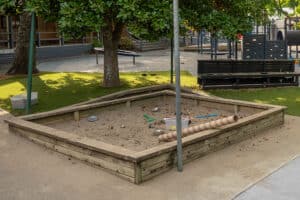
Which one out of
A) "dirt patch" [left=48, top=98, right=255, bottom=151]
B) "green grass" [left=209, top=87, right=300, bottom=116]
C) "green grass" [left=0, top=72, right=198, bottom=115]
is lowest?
"dirt patch" [left=48, top=98, right=255, bottom=151]

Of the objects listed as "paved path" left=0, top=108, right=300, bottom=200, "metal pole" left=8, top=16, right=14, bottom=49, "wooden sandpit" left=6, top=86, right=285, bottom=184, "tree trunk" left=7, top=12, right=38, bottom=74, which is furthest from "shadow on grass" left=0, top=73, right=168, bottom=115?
"metal pole" left=8, top=16, right=14, bottom=49

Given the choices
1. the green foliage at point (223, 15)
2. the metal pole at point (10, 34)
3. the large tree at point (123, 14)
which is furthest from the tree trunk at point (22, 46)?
the metal pole at point (10, 34)

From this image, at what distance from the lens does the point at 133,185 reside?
18.4ft

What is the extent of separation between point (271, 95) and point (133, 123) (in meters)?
4.74

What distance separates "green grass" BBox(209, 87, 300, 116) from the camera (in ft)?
35.6

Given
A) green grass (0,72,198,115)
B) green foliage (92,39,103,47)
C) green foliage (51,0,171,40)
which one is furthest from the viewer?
green foliage (92,39,103,47)

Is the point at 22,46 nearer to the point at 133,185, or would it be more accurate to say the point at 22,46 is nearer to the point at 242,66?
the point at 242,66

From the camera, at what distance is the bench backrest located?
13.3 m

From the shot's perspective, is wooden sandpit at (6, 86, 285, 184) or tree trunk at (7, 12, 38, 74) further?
tree trunk at (7, 12, 38, 74)

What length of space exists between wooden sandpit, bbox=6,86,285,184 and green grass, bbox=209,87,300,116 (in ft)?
5.82

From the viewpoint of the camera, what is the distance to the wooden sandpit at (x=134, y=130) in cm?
591

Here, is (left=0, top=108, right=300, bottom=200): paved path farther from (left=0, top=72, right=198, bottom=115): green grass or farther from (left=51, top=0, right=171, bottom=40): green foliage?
(left=0, top=72, right=198, bottom=115): green grass

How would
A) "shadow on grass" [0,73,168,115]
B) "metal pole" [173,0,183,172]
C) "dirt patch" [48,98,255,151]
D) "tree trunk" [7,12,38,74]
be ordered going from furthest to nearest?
"tree trunk" [7,12,38,74], "shadow on grass" [0,73,168,115], "dirt patch" [48,98,255,151], "metal pole" [173,0,183,172]

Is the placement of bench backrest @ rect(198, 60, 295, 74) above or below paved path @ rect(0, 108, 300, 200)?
above
